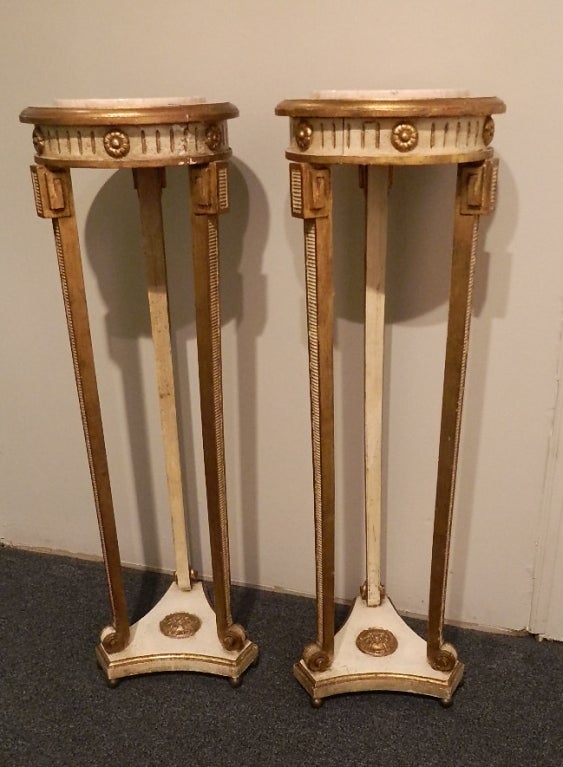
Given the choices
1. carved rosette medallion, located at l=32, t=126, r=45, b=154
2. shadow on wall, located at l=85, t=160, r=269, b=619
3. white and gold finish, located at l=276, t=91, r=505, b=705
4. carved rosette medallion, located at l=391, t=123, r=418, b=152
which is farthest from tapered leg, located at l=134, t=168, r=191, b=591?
carved rosette medallion, located at l=391, t=123, r=418, b=152

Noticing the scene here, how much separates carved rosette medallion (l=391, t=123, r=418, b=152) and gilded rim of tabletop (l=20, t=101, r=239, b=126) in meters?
0.31

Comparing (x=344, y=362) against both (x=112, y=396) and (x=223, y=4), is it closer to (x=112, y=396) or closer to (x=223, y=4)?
(x=112, y=396)

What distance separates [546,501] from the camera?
150 centimetres

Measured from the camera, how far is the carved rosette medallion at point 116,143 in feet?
3.64

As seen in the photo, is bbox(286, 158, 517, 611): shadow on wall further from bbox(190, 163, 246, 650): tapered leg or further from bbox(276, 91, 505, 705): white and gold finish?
bbox(190, 163, 246, 650): tapered leg

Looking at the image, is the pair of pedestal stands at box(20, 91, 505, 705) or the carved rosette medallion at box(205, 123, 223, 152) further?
the carved rosette medallion at box(205, 123, 223, 152)

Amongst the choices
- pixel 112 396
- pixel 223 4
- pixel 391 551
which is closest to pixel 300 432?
pixel 391 551

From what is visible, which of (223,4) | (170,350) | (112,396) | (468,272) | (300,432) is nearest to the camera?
(468,272)

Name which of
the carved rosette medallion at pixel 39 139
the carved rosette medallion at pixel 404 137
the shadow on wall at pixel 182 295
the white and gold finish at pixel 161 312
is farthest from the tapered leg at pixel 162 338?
the carved rosette medallion at pixel 404 137

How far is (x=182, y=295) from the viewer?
158 cm

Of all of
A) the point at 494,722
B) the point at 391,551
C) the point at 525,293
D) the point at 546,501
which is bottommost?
the point at 494,722

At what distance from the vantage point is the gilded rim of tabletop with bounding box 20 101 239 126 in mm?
1090

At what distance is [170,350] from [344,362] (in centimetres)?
36

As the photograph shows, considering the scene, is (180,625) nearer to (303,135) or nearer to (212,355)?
(212,355)
